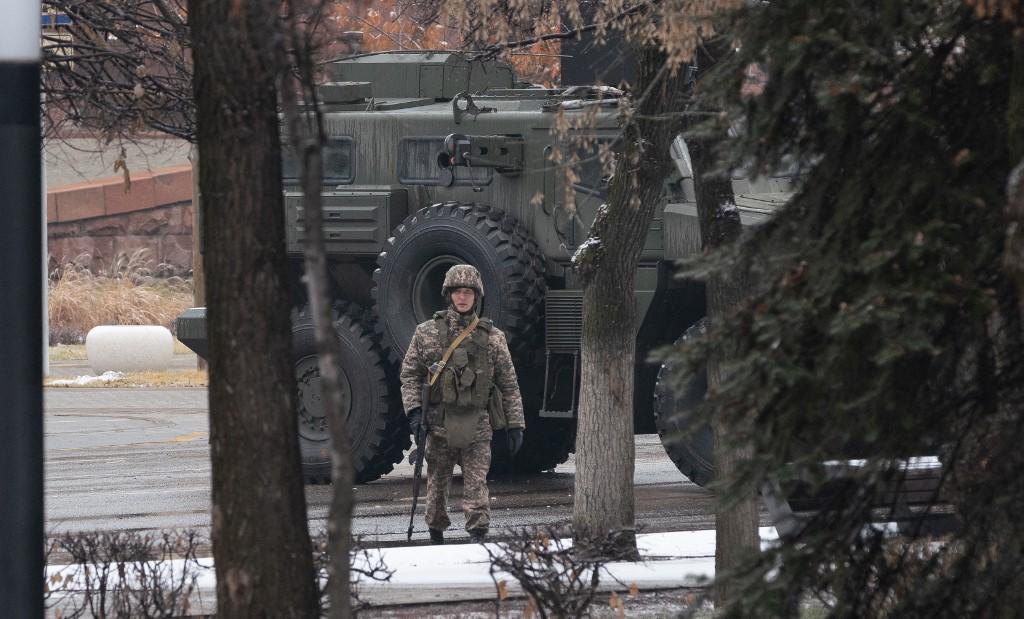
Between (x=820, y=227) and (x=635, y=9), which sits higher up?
(x=635, y=9)

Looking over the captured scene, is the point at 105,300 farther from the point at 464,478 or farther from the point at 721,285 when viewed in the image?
the point at 721,285

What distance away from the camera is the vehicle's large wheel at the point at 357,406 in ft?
42.9

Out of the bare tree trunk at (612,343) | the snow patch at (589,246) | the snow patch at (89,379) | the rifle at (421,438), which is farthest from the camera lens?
the snow patch at (89,379)

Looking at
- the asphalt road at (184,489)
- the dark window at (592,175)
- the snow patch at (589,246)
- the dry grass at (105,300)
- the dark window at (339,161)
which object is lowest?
the asphalt road at (184,489)

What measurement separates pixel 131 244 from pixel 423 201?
18.6 meters

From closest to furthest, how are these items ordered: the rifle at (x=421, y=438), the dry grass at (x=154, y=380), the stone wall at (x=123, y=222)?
1. the rifle at (x=421, y=438)
2. the dry grass at (x=154, y=380)
3. the stone wall at (x=123, y=222)

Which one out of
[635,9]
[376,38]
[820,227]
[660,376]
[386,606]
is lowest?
[386,606]

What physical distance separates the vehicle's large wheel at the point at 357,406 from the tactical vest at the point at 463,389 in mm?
2663

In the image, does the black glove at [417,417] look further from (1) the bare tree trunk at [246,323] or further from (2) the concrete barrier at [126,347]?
(2) the concrete barrier at [126,347]

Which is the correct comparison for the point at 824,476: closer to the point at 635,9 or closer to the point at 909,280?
the point at 909,280

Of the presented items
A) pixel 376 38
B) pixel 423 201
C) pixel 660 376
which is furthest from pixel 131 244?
pixel 660 376

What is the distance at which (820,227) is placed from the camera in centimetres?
461

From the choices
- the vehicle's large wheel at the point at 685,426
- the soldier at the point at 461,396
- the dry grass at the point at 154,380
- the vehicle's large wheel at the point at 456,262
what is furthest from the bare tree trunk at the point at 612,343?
the dry grass at the point at 154,380

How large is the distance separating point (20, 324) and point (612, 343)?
5.50m
